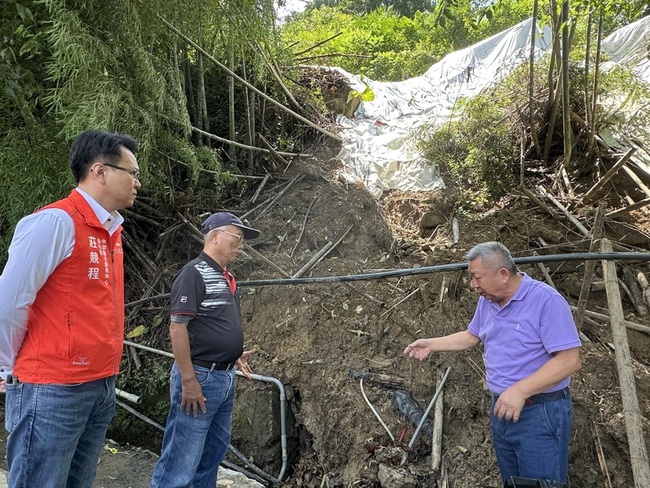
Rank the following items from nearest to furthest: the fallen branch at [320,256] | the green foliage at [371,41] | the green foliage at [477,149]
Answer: the fallen branch at [320,256]
the green foliage at [477,149]
the green foliage at [371,41]

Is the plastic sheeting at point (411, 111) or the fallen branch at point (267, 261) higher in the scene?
the plastic sheeting at point (411, 111)

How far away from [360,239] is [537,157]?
2351 millimetres

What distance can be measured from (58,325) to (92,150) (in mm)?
651

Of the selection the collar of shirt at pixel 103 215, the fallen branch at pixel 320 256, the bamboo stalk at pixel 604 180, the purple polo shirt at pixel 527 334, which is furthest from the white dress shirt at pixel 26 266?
the bamboo stalk at pixel 604 180

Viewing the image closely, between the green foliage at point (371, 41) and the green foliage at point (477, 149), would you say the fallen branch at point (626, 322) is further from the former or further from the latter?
the green foliage at point (371, 41)

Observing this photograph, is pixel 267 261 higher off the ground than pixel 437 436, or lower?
higher

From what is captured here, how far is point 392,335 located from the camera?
3938 mm

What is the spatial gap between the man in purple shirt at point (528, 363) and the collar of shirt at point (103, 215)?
1585mm

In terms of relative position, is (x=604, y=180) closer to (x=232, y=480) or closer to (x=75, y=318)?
(x=232, y=480)

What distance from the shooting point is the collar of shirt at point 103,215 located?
1733 mm

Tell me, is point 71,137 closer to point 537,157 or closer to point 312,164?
point 312,164

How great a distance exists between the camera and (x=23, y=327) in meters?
1.57

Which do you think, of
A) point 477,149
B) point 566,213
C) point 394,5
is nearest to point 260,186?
point 477,149

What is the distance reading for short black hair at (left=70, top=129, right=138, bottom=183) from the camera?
174 cm
